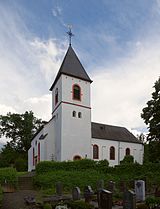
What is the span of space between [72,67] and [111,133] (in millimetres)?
11691

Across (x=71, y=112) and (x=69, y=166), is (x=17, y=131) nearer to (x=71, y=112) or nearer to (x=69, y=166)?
(x=71, y=112)

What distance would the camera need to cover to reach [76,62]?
4053 centimetres

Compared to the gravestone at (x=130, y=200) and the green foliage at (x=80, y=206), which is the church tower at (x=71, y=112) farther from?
the gravestone at (x=130, y=200)

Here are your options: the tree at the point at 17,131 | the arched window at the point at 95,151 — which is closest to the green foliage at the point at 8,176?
the arched window at the point at 95,151

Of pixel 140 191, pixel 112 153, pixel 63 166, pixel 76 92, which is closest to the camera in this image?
pixel 140 191

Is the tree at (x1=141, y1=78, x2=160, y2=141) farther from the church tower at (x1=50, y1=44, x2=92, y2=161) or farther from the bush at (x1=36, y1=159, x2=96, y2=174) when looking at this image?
the church tower at (x1=50, y1=44, x2=92, y2=161)

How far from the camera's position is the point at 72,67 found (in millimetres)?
39250

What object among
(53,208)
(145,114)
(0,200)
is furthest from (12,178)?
(145,114)

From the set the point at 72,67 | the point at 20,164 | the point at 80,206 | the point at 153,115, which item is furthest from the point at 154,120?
the point at 20,164

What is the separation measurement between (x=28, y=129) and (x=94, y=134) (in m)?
18.0

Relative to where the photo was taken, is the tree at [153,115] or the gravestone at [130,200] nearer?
the gravestone at [130,200]

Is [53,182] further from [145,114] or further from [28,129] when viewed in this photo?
[28,129]

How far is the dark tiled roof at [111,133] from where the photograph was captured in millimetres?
42753

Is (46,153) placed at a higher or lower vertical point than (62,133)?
lower
